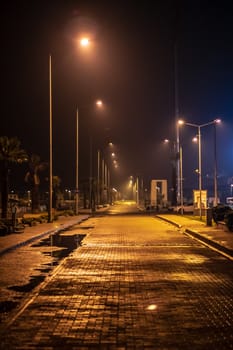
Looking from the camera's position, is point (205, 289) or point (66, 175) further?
point (66, 175)

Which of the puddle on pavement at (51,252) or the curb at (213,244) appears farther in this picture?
the curb at (213,244)

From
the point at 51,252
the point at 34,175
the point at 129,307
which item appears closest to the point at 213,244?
the point at 51,252

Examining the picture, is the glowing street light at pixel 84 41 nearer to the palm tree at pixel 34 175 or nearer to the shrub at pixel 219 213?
the shrub at pixel 219 213

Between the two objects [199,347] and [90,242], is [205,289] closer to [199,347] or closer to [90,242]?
[199,347]

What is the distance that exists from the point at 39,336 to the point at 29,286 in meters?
4.70

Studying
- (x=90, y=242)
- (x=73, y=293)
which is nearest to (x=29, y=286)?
(x=73, y=293)

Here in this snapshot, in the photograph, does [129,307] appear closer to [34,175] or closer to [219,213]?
[219,213]

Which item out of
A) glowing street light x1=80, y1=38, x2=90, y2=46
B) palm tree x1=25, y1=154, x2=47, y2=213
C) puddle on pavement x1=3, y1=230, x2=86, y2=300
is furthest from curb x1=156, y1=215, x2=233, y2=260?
palm tree x1=25, y1=154, x2=47, y2=213

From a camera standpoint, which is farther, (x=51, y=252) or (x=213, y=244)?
(x=213, y=244)

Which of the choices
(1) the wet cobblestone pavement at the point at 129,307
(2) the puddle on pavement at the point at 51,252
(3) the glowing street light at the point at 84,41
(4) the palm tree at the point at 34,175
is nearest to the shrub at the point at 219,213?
(2) the puddle on pavement at the point at 51,252

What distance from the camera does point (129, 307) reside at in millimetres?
10008

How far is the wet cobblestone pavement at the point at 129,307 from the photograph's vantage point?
7.70 metres

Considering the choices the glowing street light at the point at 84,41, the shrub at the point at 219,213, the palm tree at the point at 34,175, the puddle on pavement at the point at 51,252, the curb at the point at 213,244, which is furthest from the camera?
the palm tree at the point at 34,175

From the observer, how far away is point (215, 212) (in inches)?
1426
